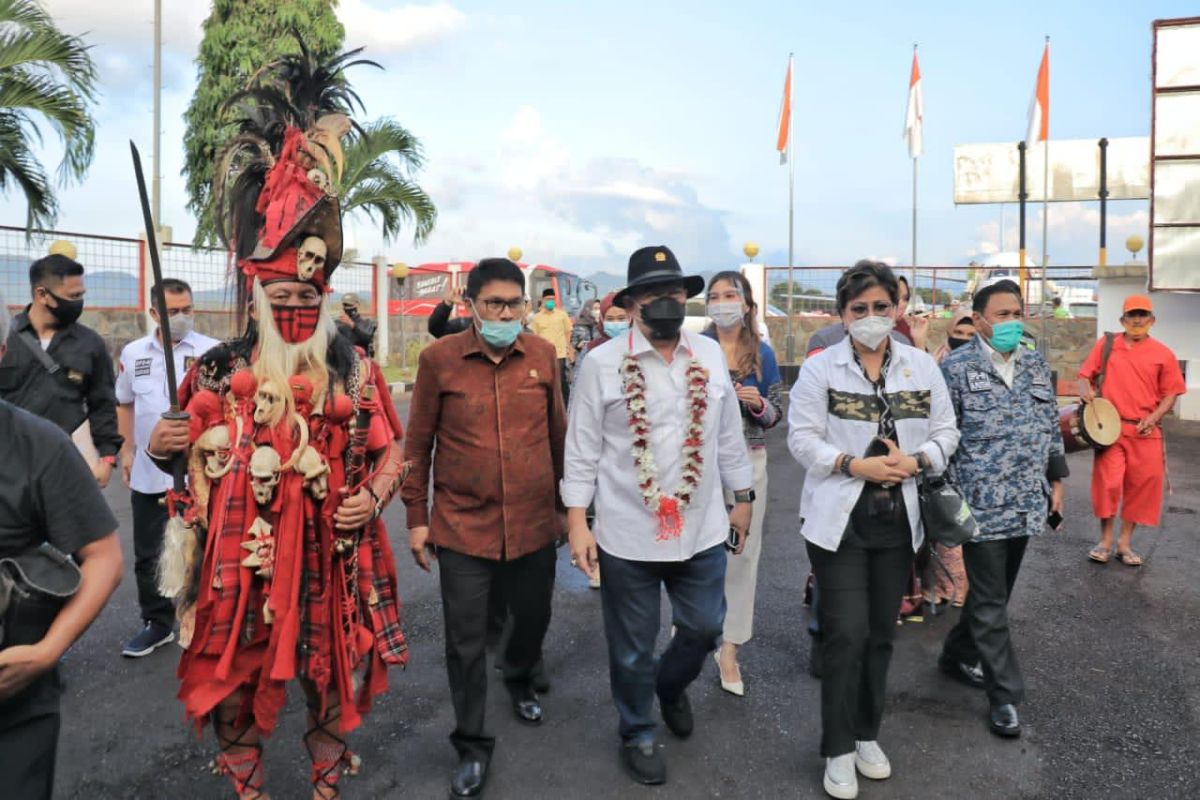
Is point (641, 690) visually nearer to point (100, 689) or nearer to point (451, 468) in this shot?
point (451, 468)

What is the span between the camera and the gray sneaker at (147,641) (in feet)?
15.2

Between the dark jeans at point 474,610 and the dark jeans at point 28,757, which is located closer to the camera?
the dark jeans at point 28,757

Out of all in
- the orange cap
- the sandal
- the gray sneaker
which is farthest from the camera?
the orange cap

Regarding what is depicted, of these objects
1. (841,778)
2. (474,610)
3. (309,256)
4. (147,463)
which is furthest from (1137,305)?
(147,463)

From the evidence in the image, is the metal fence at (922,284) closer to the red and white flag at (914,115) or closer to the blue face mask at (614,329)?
the red and white flag at (914,115)

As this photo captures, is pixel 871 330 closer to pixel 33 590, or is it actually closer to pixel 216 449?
pixel 216 449

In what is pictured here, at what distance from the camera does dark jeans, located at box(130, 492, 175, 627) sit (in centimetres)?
473

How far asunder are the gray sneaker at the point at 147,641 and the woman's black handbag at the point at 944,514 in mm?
3980

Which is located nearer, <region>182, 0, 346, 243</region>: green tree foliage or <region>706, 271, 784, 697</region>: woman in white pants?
<region>706, 271, 784, 697</region>: woman in white pants

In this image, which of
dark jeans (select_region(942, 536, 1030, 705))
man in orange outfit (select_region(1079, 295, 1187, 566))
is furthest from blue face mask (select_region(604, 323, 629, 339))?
man in orange outfit (select_region(1079, 295, 1187, 566))

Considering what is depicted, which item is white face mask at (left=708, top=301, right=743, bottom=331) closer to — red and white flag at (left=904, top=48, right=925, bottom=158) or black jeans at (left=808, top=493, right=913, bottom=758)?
black jeans at (left=808, top=493, right=913, bottom=758)

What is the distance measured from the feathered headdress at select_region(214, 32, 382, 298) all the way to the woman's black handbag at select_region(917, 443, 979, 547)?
2.53 metres

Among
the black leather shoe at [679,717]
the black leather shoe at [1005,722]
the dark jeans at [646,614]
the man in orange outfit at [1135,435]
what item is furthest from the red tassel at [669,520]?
the man in orange outfit at [1135,435]

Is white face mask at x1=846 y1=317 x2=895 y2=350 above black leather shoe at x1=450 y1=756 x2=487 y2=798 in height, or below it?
above
